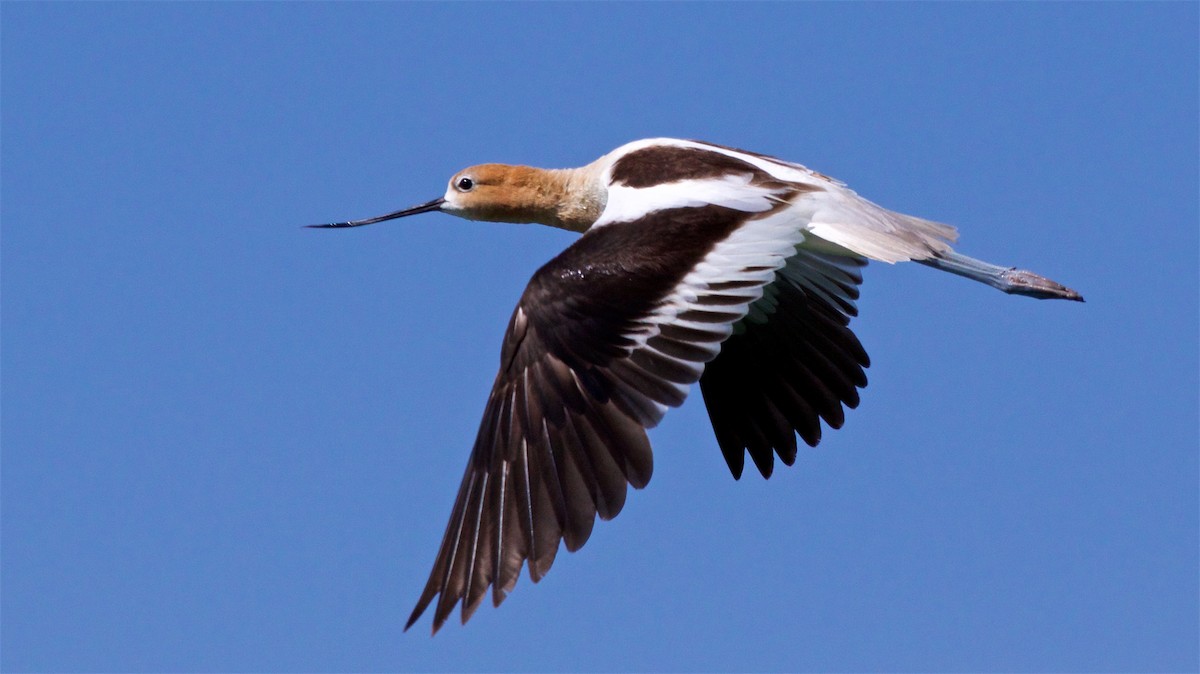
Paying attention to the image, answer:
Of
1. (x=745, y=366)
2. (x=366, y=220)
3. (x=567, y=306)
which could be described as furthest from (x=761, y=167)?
(x=366, y=220)

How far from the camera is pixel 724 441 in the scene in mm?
8641

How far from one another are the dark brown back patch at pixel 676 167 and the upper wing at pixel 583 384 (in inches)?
26.7

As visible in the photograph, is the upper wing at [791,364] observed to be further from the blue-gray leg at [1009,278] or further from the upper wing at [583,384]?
the upper wing at [583,384]

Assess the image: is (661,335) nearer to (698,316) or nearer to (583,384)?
(698,316)

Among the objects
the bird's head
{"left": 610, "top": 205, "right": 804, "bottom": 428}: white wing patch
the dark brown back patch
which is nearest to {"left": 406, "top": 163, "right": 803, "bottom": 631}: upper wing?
{"left": 610, "top": 205, "right": 804, "bottom": 428}: white wing patch

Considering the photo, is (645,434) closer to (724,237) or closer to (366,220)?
(724,237)

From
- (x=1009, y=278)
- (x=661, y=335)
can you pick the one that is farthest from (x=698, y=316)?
(x=1009, y=278)

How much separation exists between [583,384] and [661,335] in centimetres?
39

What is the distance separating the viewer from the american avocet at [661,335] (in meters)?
6.70

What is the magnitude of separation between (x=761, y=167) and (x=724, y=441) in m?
1.46

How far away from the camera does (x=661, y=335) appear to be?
22.7ft

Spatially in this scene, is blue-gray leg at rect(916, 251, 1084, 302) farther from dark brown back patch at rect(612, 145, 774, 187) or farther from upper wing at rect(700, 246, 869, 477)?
dark brown back patch at rect(612, 145, 774, 187)

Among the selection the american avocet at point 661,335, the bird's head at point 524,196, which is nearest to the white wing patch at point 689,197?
the american avocet at point 661,335

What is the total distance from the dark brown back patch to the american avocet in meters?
0.01
